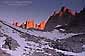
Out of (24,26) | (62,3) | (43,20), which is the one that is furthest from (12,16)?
(62,3)

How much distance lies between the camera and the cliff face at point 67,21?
714 cm

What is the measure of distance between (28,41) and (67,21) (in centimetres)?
127

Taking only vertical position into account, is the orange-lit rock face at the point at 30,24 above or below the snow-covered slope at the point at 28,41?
above

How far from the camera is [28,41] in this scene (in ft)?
23.5

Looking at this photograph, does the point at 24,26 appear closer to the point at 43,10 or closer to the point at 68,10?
the point at 43,10

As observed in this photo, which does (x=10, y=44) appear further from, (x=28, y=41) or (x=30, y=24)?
(x=30, y=24)

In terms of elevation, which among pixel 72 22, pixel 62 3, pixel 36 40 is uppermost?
pixel 62 3

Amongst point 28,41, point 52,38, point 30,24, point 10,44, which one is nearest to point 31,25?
point 30,24

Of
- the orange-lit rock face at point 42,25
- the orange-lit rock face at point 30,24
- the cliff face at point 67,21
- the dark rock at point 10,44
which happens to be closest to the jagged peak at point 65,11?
the cliff face at point 67,21

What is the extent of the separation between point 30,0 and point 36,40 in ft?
3.89

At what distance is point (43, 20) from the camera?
7211 mm

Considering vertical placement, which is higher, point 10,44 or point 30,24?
point 30,24

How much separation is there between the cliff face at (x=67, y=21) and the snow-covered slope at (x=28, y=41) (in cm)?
19

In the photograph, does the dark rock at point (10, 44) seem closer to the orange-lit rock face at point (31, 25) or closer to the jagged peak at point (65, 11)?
the orange-lit rock face at point (31, 25)
